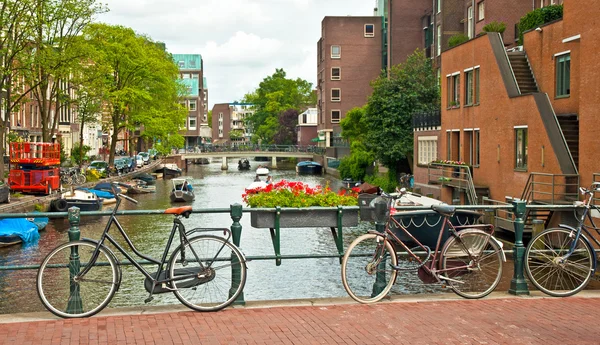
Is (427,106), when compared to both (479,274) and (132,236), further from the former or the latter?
(479,274)

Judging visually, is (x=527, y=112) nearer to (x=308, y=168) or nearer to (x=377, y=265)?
(x=377, y=265)

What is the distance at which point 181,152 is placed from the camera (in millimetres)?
103500

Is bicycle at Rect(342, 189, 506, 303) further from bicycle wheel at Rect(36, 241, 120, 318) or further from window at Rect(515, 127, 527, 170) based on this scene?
window at Rect(515, 127, 527, 170)

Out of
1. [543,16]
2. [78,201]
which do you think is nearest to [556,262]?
[543,16]

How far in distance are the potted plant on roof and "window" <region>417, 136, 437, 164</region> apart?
30837 mm

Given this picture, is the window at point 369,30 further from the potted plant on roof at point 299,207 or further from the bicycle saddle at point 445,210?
the bicycle saddle at point 445,210

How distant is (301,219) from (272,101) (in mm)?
118842

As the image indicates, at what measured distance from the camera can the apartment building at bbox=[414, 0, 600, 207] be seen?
25078mm

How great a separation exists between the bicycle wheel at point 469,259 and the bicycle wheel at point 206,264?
7.91 ft

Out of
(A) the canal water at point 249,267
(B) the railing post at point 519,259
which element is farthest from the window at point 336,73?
(B) the railing post at point 519,259

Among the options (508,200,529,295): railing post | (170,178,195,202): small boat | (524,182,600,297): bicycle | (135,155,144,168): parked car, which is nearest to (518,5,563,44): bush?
(170,178,195,202): small boat

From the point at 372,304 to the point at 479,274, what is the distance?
5.02 ft

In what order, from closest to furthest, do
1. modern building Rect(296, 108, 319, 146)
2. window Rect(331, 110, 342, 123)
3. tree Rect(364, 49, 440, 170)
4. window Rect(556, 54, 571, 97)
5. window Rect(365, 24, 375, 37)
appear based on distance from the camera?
window Rect(556, 54, 571, 97) → tree Rect(364, 49, 440, 170) → window Rect(365, 24, 375, 37) → window Rect(331, 110, 342, 123) → modern building Rect(296, 108, 319, 146)

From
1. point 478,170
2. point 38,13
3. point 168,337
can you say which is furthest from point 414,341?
point 38,13
